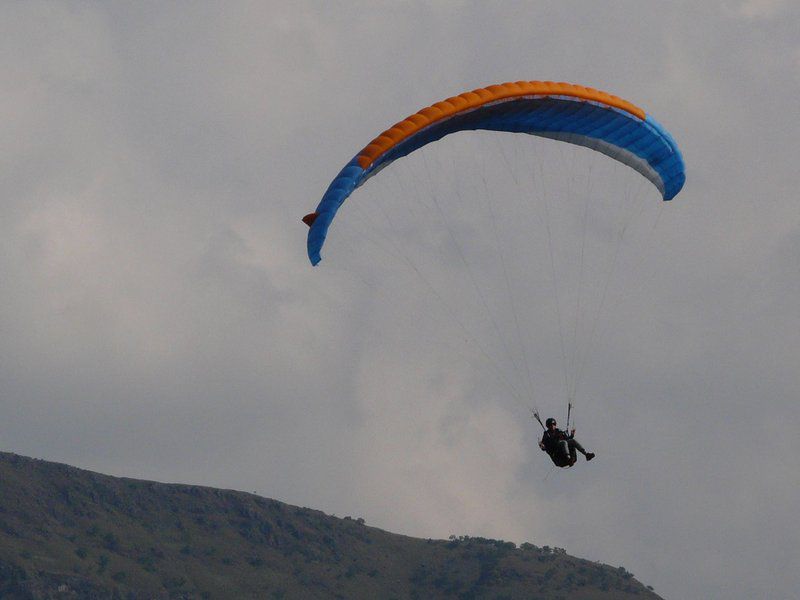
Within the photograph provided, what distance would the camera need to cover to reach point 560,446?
119ft

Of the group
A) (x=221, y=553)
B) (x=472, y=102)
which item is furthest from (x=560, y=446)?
(x=221, y=553)

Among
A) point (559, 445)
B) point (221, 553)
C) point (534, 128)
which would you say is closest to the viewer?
point (559, 445)

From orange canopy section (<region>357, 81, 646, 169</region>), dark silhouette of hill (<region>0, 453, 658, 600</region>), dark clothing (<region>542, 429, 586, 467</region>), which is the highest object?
dark silhouette of hill (<region>0, 453, 658, 600</region>)

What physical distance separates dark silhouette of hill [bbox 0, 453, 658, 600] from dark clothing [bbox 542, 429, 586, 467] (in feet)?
429

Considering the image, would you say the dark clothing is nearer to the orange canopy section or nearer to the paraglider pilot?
the paraglider pilot

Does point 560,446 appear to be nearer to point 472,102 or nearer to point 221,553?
point 472,102

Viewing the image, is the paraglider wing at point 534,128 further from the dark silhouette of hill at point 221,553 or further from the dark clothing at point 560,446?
the dark silhouette of hill at point 221,553

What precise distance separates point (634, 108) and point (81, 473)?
159694 millimetres

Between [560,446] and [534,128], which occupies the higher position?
[534,128]

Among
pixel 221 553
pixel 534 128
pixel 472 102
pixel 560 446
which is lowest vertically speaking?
pixel 560 446

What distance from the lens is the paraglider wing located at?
35250 mm

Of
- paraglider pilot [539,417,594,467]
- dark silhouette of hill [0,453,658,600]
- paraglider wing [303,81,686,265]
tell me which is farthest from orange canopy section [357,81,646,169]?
dark silhouette of hill [0,453,658,600]

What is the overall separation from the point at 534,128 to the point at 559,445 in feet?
33.1

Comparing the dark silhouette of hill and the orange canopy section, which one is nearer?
the orange canopy section
